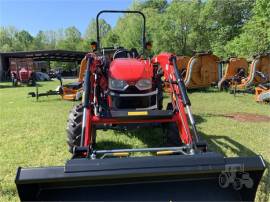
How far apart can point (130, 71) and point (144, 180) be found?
201 centimetres

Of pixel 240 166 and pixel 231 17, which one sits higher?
pixel 231 17

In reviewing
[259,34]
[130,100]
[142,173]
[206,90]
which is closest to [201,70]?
[206,90]

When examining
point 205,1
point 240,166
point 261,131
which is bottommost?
point 261,131

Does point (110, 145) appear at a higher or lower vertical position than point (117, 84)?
lower

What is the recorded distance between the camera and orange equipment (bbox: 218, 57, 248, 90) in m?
13.6

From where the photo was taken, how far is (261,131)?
6039 mm

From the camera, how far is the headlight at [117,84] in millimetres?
4465

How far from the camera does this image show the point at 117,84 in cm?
450

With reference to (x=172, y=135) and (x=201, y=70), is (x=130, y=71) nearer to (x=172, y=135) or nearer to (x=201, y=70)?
(x=172, y=135)

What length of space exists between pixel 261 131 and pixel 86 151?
397 cm

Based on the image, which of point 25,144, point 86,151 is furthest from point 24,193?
point 25,144

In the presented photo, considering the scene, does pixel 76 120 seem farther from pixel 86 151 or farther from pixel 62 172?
pixel 62 172

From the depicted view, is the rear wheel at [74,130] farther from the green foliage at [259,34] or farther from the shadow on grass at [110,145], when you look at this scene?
the green foliage at [259,34]

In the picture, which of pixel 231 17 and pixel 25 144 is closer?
pixel 25 144
